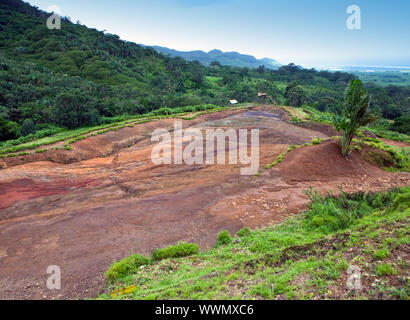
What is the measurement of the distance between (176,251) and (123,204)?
3686 mm

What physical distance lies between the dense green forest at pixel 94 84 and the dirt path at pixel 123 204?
40.0ft

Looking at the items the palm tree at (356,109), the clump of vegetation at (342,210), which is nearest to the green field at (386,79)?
the palm tree at (356,109)

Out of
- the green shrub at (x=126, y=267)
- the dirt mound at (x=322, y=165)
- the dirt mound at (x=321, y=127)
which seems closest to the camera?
the green shrub at (x=126, y=267)

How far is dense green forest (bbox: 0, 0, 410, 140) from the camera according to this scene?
2375 centimetres

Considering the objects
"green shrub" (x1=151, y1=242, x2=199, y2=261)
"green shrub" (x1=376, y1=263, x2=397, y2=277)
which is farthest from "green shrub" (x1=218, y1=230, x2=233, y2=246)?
"green shrub" (x1=376, y1=263, x2=397, y2=277)

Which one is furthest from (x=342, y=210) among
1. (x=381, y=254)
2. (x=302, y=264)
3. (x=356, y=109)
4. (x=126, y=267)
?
(x=356, y=109)

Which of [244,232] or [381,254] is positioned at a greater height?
[381,254]

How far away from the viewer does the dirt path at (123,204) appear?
5.96 meters

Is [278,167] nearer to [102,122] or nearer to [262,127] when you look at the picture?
[262,127]

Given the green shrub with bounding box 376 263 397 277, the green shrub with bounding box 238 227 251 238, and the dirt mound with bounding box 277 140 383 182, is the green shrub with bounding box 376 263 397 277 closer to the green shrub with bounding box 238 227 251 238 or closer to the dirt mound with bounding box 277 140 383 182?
the green shrub with bounding box 238 227 251 238

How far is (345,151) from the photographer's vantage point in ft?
38.7

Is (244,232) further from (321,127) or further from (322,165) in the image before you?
(321,127)

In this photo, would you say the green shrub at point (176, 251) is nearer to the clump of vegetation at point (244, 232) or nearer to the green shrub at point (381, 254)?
the clump of vegetation at point (244, 232)

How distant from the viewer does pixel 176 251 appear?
19.7 ft
